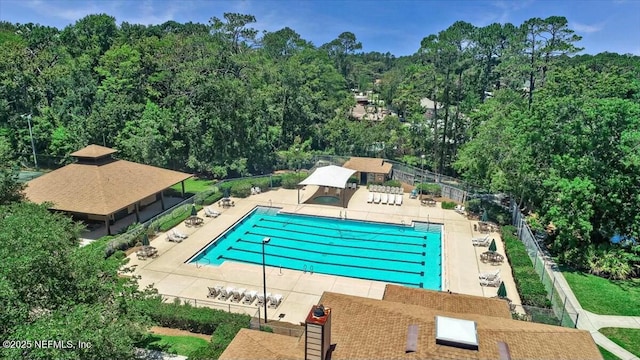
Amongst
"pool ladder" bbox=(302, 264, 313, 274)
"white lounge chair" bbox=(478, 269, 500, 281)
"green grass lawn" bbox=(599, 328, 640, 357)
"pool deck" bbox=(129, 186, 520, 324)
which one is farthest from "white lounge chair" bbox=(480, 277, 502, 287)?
"pool ladder" bbox=(302, 264, 313, 274)

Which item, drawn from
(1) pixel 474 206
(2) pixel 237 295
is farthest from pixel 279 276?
(1) pixel 474 206

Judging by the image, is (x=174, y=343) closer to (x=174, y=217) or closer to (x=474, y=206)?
(x=174, y=217)

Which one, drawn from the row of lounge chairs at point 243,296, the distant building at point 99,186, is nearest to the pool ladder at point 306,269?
the row of lounge chairs at point 243,296

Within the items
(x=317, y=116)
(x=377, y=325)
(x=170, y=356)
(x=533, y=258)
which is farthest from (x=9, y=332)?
(x=317, y=116)

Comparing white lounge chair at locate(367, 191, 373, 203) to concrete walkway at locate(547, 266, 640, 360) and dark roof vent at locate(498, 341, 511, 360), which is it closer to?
concrete walkway at locate(547, 266, 640, 360)

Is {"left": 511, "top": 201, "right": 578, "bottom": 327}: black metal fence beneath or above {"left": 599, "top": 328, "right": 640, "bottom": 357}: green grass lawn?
above

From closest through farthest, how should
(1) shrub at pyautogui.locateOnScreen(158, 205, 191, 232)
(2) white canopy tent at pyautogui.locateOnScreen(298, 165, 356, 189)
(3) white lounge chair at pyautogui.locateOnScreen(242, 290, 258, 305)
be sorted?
(3) white lounge chair at pyautogui.locateOnScreen(242, 290, 258, 305)
(1) shrub at pyautogui.locateOnScreen(158, 205, 191, 232)
(2) white canopy tent at pyautogui.locateOnScreen(298, 165, 356, 189)
